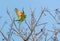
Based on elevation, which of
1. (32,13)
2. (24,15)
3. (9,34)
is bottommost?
(9,34)

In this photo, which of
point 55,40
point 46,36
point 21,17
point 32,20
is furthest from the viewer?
point 55,40

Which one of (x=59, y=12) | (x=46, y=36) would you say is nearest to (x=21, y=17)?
(x=59, y=12)

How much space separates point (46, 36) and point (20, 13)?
1816 mm

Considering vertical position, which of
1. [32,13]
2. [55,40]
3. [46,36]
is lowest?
[55,40]

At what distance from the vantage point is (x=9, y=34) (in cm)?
335

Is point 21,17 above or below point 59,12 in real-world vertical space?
above

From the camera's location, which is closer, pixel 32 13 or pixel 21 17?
pixel 21 17

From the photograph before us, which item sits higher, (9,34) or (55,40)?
(9,34)

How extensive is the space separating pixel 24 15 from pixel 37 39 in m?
1.37

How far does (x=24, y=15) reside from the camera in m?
1.93

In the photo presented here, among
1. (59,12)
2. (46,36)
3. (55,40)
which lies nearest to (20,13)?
(59,12)

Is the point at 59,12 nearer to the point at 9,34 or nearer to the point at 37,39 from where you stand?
the point at 37,39

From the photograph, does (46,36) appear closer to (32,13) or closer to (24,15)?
(32,13)

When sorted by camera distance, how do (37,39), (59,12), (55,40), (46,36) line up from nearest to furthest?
1. (59,12)
2. (37,39)
3. (46,36)
4. (55,40)
